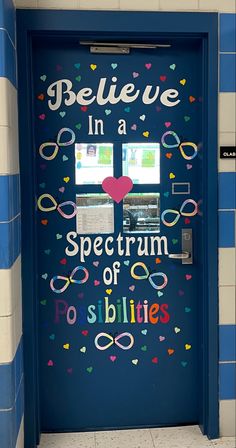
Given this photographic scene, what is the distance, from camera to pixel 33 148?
2.73 meters

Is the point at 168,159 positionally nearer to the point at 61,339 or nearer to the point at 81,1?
the point at 81,1

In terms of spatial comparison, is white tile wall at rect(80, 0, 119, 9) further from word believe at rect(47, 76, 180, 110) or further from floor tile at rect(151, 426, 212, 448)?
floor tile at rect(151, 426, 212, 448)

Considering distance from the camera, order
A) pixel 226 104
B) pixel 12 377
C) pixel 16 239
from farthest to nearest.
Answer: pixel 226 104
pixel 16 239
pixel 12 377

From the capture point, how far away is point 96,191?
9.27 feet

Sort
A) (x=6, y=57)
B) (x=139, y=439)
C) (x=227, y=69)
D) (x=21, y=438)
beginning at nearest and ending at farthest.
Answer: (x=6, y=57)
(x=21, y=438)
(x=227, y=69)
(x=139, y=439)

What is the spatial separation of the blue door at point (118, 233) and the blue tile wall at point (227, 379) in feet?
0.53

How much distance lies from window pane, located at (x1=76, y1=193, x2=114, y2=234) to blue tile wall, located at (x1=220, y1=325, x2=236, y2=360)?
741 millimetres

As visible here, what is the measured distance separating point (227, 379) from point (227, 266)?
0.56m

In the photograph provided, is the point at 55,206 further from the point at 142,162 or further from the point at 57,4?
the point at 57,4

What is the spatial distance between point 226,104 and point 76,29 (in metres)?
0.78

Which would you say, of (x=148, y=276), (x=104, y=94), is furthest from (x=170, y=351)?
(x=104, y=94)

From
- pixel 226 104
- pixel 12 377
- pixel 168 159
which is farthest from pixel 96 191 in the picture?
pixel 12 377

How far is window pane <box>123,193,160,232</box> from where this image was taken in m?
2.85

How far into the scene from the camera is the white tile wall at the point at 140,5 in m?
2.65
